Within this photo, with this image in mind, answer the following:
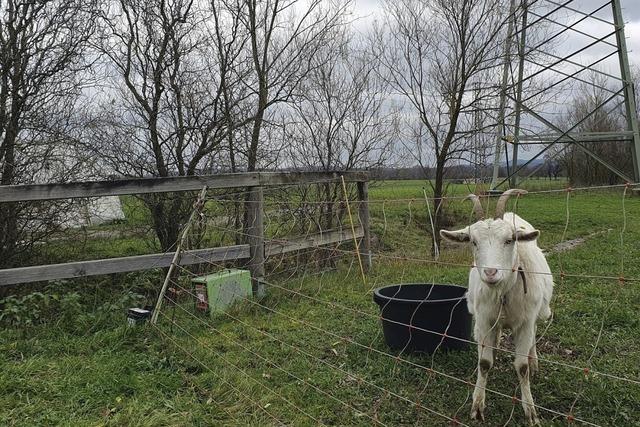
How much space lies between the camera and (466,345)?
4141mm

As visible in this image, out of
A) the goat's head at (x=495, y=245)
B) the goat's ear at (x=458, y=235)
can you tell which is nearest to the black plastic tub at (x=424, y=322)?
the goat's ear at (x=458, y=235)

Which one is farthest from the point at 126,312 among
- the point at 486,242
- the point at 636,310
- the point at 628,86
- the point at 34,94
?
the point at 628,86

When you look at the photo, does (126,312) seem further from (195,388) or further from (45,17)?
(45,17)

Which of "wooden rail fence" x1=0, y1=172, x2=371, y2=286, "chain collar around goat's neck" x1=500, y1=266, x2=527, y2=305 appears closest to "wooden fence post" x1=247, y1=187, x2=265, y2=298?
"wooden rail fence" x1=0, y1=172, x2=371, y2=286

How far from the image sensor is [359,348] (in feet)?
14.0

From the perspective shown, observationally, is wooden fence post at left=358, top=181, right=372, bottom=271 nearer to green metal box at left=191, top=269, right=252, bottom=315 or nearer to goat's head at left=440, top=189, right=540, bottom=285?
green metal box at left=191, top=269, right=252, bottom=315

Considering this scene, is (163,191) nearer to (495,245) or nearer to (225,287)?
(225,287)

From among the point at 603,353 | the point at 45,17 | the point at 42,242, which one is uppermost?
the point at 45,17

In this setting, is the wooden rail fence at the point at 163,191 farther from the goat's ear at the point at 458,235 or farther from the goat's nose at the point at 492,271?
the goat's nose at the point at 492,271

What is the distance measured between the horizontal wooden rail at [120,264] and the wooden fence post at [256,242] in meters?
0.11

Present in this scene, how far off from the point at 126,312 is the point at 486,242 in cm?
380

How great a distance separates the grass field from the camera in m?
3.17

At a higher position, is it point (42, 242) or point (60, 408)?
point (42, 242)

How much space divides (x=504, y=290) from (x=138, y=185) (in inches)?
153
